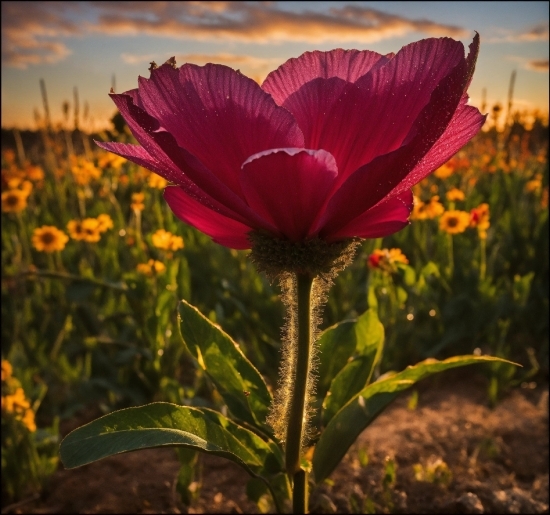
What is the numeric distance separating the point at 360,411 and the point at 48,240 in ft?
8.09

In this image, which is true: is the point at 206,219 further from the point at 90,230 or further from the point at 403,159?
the point at 90,230

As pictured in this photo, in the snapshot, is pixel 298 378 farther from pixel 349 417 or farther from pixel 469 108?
pixel 469 108

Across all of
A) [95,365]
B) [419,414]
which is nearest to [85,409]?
[95,365]

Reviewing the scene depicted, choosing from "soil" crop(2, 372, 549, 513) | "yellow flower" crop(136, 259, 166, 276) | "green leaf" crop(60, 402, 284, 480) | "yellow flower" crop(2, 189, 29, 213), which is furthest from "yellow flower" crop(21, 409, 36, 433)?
"yellow flower" crop(2, 189, 29, 213)

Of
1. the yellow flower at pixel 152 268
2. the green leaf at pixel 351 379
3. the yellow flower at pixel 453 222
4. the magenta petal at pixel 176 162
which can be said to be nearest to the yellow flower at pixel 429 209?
the yellow flower at pixel 453 222

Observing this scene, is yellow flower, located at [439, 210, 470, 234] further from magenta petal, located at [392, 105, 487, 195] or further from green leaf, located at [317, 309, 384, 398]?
magenta petal, located at [392, 105, 487, 195]

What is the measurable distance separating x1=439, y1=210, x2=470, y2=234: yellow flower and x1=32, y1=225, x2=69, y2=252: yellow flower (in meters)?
1.77

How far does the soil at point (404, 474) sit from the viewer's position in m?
1.67

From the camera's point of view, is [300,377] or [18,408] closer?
[300,377]

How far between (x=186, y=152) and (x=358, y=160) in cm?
21

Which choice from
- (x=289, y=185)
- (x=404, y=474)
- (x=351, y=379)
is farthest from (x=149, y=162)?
(x=404, y=474)

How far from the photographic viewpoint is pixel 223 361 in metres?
1.16

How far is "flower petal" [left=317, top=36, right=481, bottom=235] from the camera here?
0.70 metres

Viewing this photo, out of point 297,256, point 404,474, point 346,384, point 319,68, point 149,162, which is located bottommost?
point 404,474
